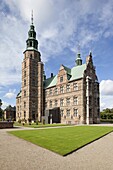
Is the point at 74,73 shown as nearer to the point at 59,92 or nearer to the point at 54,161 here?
the point at 59,92

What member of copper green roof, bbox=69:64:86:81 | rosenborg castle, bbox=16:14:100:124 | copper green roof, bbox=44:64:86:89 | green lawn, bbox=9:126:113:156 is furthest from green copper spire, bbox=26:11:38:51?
green lawn, bbox=9:126:113:156

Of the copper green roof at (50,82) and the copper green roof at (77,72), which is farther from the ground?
the copper green roof at (77,72)

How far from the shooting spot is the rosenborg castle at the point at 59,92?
44.4 meters

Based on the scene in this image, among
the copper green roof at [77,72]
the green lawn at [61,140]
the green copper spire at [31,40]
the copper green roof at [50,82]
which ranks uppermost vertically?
the green copper spire at [31,40]

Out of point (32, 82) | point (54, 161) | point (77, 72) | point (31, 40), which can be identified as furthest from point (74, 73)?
point (54, 161)

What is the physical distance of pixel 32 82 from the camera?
54000 mm

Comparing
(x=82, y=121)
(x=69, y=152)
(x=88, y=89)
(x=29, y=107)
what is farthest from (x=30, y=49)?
(x=69, y=152)

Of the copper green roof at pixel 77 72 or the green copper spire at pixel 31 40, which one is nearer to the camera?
the copper green roof at pixel 77 72

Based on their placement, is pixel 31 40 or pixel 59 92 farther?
pixel 31 40

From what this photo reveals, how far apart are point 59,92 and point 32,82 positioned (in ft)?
32.1

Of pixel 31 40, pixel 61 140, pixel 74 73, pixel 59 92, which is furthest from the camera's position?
pixel 31 40

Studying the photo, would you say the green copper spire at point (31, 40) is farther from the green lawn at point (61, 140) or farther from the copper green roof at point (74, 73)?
the green lawn at point (61, 140)

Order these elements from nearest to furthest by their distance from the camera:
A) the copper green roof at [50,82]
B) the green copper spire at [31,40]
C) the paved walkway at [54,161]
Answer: the paved walkway at [54,161] → the copper green roof at [50,82] → the green copper spire at [31,40]

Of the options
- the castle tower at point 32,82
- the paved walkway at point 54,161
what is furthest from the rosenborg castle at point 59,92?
the paved walkway at point 54,161
